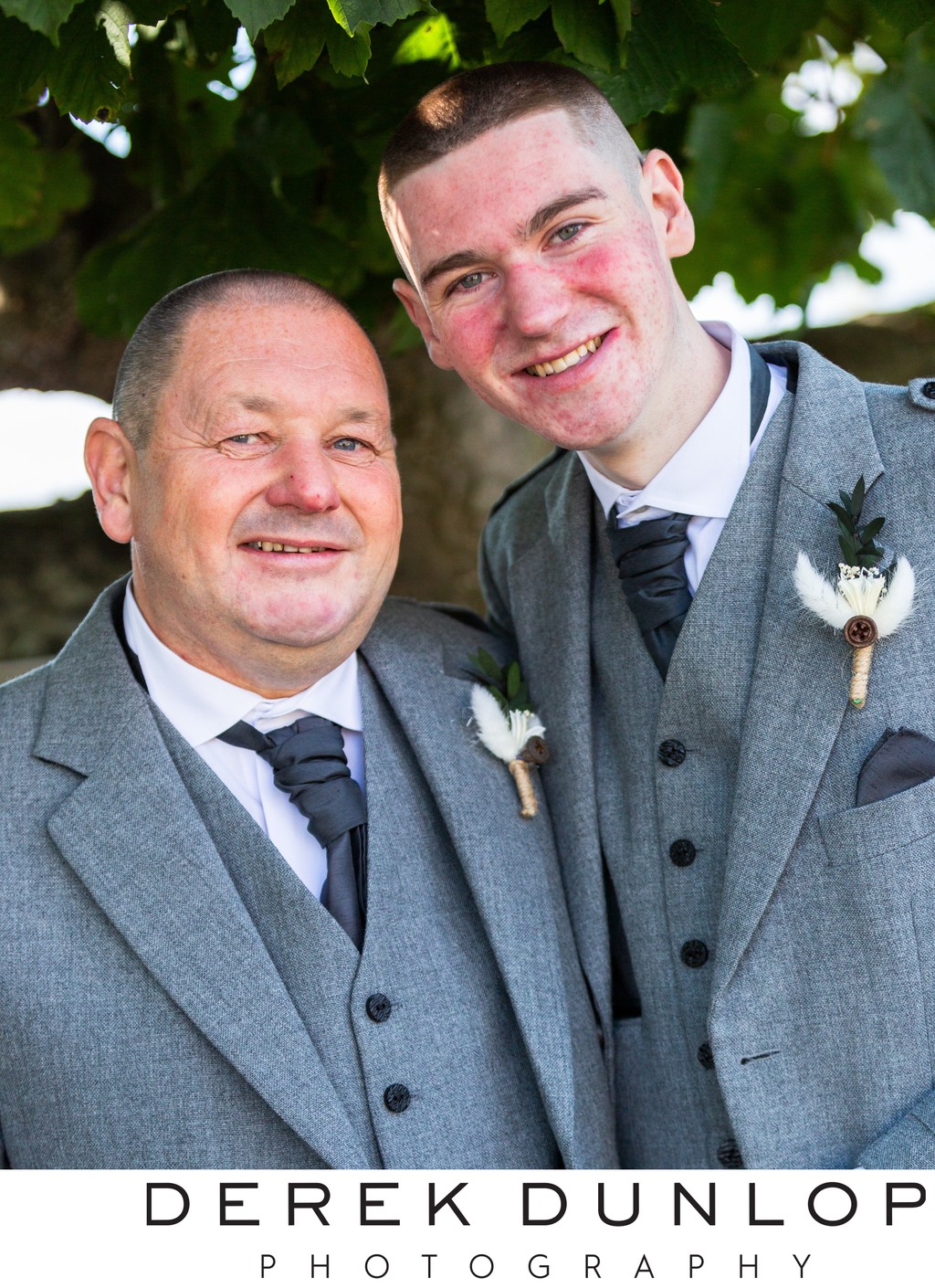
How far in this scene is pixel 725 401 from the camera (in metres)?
2.86

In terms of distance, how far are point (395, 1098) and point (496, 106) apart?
1.95 m

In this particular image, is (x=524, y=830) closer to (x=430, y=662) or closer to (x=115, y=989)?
(x=430, y=662)

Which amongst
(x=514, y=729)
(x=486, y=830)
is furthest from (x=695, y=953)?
(x=514, y=729)

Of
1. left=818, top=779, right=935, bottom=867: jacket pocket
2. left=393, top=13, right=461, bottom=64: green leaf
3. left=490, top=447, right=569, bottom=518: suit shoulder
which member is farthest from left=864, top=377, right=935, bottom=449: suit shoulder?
Answer: left=393, top=13, right=461, bottom=64: green leaf

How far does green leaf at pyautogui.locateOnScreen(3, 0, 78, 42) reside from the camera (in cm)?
183

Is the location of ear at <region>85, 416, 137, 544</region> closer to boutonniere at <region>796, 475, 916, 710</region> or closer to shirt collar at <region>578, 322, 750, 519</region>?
shirt collar at <region>578, 322, 750, 519</region>

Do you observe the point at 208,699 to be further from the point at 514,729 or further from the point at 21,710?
the point at 514,729

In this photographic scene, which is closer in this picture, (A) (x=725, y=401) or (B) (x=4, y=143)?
(A) (x=725, y=401)

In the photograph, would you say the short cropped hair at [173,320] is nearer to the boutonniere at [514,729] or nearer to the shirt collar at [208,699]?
the shirt collar at [208,699]

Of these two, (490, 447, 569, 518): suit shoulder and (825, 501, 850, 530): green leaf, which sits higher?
(490, 447, 569, 518): suit shoulder

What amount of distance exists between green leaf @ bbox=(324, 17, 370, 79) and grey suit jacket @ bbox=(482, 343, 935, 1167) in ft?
3.55

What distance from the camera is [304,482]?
8.91 ft
